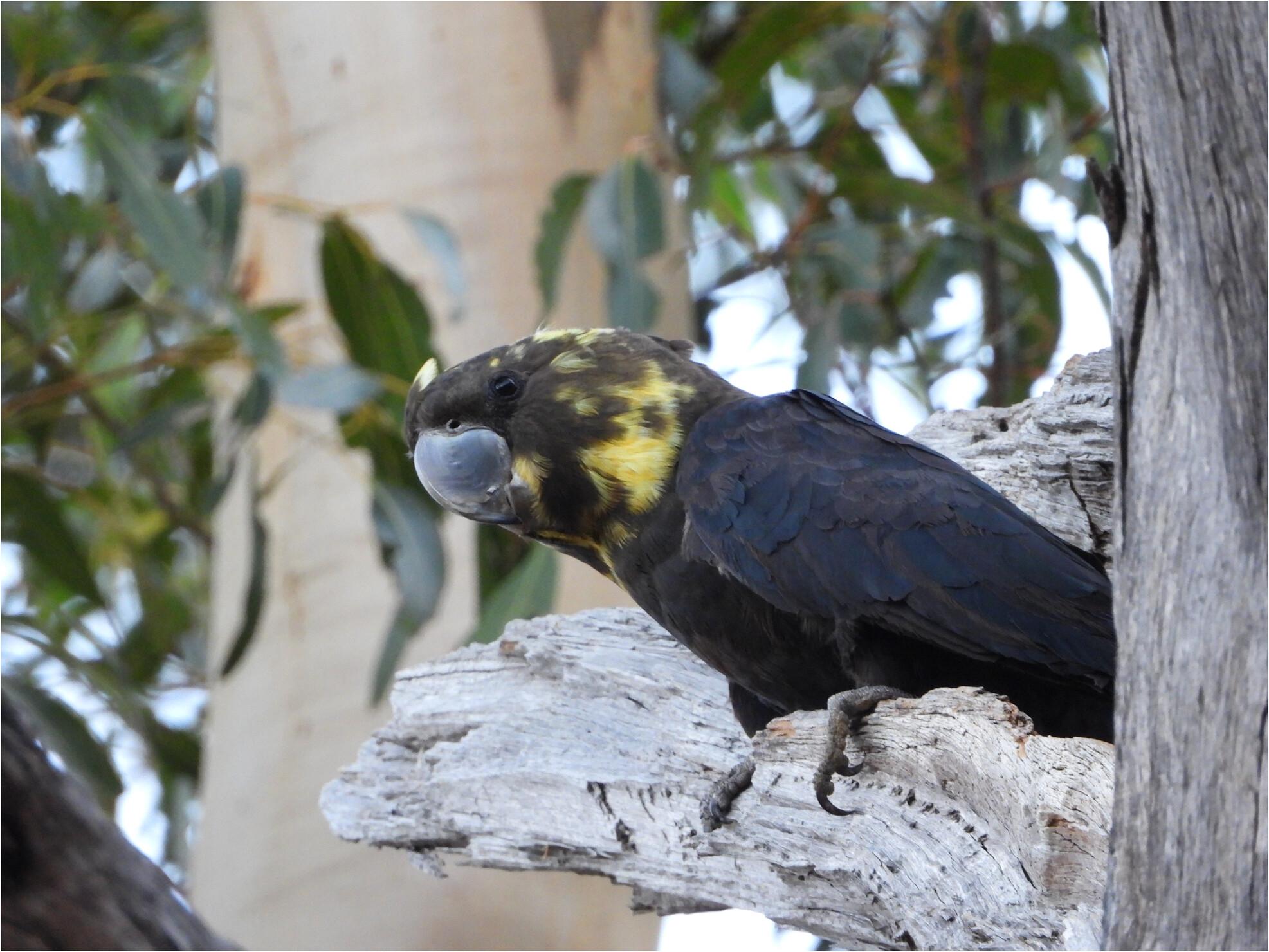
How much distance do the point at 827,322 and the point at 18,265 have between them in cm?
191

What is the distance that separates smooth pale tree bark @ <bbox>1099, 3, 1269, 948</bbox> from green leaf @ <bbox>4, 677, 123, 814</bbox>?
2631 millimetres

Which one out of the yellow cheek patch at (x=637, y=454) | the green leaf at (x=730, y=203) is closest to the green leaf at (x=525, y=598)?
the yellow cheek patch at (x=637, y=454)

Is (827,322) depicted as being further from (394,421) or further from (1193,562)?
(1193,562)

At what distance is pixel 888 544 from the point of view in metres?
1.72

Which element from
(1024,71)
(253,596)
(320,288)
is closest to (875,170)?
(1024,71)

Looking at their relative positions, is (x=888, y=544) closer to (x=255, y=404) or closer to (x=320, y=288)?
(x=255, y=404)

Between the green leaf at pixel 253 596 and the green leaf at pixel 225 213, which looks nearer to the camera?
the green leaf at pixel 253 596

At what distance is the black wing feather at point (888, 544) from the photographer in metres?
1.65

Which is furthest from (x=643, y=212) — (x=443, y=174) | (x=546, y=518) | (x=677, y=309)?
(x=546, y=518)

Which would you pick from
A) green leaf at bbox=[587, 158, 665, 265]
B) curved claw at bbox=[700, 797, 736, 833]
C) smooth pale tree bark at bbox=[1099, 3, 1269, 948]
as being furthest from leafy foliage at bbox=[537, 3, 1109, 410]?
smooth pale tree bark at bbox=[1099, 3, 1269, 948]

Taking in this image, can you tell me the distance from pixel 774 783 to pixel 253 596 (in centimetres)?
166

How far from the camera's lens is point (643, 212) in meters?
3.04

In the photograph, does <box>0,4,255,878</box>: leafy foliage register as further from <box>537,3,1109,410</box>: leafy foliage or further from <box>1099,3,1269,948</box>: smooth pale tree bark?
<box>1099,3,1269,948</box>: smooth pale tree bark

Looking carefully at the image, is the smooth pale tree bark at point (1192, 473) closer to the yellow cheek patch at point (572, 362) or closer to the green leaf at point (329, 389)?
the yellow cheek patch at point (572, 362)
